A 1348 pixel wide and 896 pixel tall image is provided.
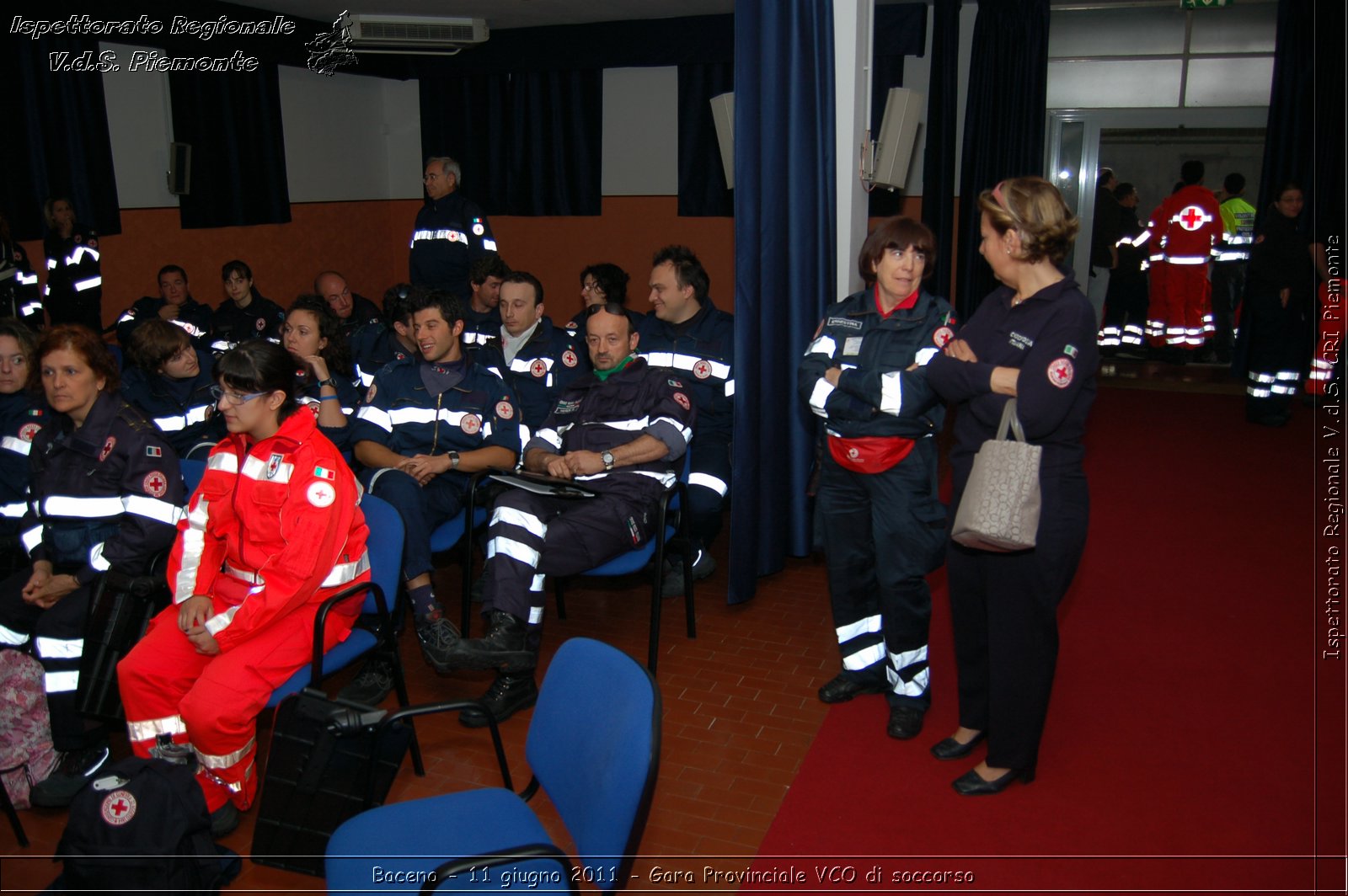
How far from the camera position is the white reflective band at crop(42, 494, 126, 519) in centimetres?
290

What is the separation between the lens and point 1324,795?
267 centimetres

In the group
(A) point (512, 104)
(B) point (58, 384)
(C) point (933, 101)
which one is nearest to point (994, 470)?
(B) point (58, 384)

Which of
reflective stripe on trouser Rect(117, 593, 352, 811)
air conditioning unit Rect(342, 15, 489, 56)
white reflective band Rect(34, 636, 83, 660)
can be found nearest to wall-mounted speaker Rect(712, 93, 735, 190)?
reflective stripe on trouser Rect(117, 593, 352, 811)

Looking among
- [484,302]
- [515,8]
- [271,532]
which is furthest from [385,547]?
[515,8]

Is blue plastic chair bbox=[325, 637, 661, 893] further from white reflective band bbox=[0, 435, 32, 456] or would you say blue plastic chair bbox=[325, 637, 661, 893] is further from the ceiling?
the ceiling

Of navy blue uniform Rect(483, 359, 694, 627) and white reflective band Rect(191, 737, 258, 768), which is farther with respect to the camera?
navy blue uniform Rect(483, 359, 694, 627)

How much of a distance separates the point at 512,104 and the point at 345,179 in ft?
5.57

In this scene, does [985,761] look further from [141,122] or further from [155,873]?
[141,122]

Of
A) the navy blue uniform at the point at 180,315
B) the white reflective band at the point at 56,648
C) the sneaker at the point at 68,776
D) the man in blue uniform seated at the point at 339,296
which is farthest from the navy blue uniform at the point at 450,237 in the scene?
the sneaker at the point at 68,776

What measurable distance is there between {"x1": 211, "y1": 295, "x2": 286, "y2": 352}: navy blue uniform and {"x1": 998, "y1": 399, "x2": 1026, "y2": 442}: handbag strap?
4.58 m

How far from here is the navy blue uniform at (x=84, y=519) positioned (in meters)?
2.82

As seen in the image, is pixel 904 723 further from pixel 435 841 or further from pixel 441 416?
pixel 441 416

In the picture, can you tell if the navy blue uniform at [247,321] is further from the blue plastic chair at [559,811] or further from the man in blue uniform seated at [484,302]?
the blue plastic chair at [559,811]

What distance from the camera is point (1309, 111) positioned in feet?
24.5
